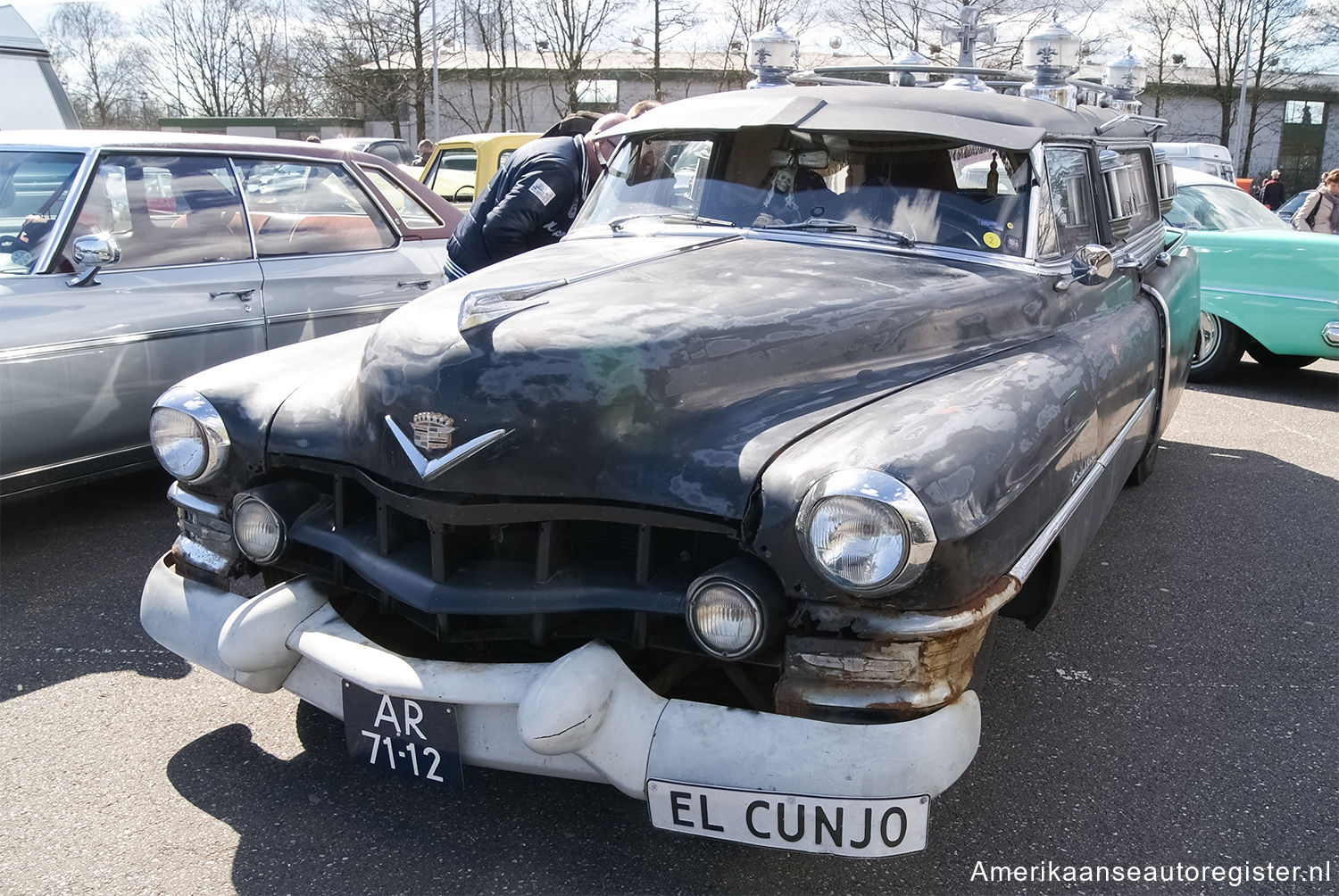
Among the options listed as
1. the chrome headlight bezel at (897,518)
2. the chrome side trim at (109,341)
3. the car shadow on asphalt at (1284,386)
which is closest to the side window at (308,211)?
the chrome side trim at (109,341)

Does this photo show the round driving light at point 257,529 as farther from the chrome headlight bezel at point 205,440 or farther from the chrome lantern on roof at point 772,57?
the chrome lantern on roof at point 772,57

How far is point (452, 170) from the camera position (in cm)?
1434

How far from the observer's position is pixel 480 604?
7.92ft

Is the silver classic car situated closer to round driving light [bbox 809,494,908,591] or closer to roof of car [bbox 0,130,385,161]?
roof of car [bbox 0,130,385,161]

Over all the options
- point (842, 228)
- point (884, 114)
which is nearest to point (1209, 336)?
point (884, 114)

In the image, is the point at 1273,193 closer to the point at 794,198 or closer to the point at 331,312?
the point at 331,312

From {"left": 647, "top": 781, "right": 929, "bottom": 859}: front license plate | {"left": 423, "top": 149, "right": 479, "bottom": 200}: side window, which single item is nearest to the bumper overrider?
{"left": 647, "top": 781, "right": 929, "bottom": 859}: front license plate

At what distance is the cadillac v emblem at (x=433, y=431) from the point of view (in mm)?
2400

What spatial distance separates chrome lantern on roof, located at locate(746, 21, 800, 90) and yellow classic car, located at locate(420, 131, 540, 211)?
806 cm

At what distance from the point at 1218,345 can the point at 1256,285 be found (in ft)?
1.83

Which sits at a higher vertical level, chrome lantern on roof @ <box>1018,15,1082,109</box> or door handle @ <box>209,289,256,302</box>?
chrome lantern on roof @ <box>1018,15,1082,109</box>

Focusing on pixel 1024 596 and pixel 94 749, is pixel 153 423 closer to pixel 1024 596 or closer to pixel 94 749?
pixel 94 749

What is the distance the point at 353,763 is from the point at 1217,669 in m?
2.76

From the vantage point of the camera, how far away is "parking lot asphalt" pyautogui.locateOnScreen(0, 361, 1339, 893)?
2461mm
